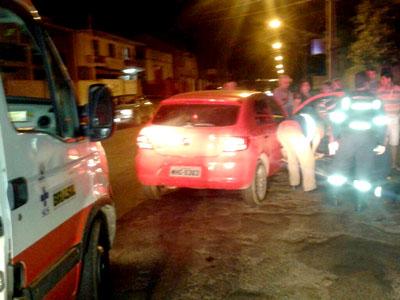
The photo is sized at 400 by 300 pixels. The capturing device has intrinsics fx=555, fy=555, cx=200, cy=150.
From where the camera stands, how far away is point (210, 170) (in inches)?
286

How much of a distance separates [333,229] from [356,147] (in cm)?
136

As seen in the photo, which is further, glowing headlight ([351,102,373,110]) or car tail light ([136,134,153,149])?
car tail light ([136,134,153,149])

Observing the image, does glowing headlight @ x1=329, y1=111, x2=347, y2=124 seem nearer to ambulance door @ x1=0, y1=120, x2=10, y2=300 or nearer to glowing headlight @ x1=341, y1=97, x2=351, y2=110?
glowing headlight @ x1=341, y1=97, x2=351, y2=110

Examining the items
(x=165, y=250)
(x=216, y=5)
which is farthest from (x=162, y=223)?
(x=216, y=5)

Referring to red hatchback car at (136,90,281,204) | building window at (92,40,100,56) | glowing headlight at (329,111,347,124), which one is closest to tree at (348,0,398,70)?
glowing headlight at (329,111,347,124)

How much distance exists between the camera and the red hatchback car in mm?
7230

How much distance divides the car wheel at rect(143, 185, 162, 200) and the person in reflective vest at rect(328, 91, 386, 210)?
8.24 feet

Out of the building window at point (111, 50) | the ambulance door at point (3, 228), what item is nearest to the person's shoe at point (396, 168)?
the ambulance door at point (3, 228)

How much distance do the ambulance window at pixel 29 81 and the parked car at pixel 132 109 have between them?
780 inches

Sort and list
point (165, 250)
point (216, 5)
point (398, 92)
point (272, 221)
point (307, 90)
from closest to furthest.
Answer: point (165, 250) < point (272, 221) < point (398, 92) < point (307, 90) < point (216, 5)

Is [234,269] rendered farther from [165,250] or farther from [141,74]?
[141,74]

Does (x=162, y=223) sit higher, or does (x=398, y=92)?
(x=398, y=92)

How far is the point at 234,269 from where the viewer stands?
17.1ft

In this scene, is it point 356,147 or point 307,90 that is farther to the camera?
point 307,90
